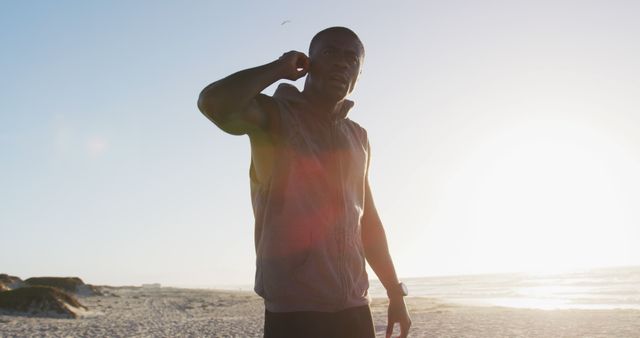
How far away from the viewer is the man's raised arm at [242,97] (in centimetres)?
165

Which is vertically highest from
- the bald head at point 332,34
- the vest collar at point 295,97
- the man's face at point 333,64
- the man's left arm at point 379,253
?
the bald head at point 332,34

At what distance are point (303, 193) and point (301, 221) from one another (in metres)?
0.10

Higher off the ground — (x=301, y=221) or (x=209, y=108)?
(x=209, y=108)

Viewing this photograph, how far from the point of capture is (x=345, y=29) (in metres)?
2.05

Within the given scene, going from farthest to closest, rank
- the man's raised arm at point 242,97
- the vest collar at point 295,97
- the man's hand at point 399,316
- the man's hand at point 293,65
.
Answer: the man's hand at point 399,316 < the vest collar at point 295,97 < the man's hand at point 293,65 < the man's raised arm at point 242,97

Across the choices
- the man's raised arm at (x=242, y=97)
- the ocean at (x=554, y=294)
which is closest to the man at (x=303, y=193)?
the man's raised arm at (x=242, y=97)

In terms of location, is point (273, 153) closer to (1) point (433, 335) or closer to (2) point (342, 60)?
(2) point (342, 60)

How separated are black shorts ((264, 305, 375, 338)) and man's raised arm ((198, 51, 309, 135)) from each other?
684 mm

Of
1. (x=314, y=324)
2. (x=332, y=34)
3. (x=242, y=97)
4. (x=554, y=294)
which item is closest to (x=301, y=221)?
(x=314, y=324)

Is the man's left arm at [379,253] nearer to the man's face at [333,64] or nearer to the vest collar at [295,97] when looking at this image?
the vest collar at [295,97]

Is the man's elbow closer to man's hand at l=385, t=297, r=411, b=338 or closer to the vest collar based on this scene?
the vest collar

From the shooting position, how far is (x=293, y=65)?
182 cm

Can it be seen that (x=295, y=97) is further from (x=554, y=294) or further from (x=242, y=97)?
(x=554, y=294)

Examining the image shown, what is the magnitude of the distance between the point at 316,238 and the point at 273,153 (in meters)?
0.34
